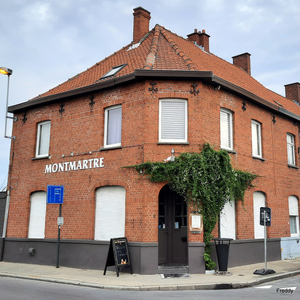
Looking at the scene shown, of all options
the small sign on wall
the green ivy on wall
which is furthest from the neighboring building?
the green ivy on wall

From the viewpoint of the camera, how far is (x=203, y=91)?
14.3 metres

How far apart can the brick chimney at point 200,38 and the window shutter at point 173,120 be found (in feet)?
29.8

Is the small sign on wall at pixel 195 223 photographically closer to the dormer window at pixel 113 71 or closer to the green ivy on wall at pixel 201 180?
the green ivy on wall at pixel 201 180

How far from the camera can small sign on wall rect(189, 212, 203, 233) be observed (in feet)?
43.1

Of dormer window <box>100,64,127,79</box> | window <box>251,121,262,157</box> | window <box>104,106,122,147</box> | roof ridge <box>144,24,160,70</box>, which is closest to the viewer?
roof ridge <box>144,24,160,70</box>

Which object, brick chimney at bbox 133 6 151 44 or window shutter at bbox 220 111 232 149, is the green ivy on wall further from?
brick chimney at bbox 133 6 151 44

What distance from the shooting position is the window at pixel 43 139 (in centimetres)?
1719

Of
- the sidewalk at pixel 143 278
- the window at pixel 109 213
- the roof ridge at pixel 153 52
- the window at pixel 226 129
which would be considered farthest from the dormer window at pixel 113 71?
the sidewalk at pixel 143 278

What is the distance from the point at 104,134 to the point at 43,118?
381cm

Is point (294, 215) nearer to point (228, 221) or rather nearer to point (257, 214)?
point (257, 214)

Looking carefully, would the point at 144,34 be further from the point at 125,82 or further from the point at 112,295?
the point at 112,295

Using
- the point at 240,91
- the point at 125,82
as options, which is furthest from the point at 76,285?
the point at 240,91

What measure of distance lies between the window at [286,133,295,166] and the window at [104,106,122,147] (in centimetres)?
964

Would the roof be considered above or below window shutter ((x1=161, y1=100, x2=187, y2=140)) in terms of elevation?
above
